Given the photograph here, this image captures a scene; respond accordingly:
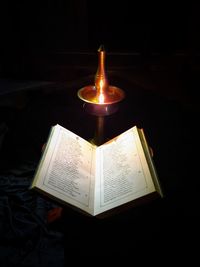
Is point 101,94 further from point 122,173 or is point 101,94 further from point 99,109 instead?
point 122,173

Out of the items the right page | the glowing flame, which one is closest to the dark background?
the right page

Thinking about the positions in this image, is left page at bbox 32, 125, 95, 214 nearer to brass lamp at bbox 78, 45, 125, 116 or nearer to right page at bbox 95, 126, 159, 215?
right page at bbox 95, 126, 159, 215

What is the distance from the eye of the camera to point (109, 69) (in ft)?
8.82

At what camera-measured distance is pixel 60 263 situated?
126 centimetres

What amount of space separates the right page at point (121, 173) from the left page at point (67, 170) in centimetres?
4

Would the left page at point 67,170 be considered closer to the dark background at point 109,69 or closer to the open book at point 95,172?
the open book at point 95,172

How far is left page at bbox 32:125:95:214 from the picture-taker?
0.93 metres

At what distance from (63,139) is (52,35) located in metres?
1.65

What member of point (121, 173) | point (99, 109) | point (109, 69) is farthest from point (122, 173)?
point (109, 69)

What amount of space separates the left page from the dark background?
807 millimetres

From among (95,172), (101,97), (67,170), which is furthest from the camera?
(101,97)

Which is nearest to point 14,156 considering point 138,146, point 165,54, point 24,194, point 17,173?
point 17,173

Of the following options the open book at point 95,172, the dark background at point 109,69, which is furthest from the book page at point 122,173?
the dark background at point 109,69

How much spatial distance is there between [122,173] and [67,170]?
25 cm
